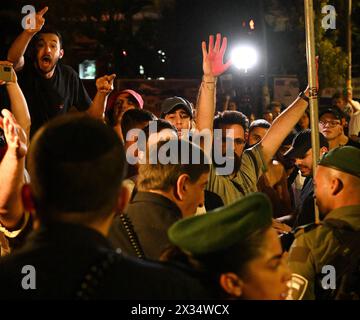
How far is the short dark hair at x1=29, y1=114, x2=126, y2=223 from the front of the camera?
1932 millimetres

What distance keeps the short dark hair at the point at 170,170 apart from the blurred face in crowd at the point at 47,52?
8.46ft

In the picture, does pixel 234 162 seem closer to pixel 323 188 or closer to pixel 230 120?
→ pixel 230 120

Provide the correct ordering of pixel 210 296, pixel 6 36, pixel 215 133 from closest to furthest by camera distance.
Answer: pixel 210 296, pixel 215 133, pixel 6 36

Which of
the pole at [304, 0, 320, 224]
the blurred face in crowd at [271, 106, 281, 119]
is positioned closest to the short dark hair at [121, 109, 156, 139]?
the pole at [304, 0, 320, 224]

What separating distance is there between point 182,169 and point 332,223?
783 millimetres

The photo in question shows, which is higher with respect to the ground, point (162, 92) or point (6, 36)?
point (6, 36)

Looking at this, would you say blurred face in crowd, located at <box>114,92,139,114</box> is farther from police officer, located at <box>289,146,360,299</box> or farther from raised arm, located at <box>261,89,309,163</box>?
police officer, located at <box>289,146,360,299</box>

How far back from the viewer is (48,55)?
5.64 m

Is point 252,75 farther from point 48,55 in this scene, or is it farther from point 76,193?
point 76,193

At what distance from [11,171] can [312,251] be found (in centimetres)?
149

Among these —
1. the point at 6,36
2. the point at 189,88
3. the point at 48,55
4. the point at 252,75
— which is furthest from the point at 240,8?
the point at 48,55

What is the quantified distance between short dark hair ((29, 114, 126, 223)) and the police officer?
4.81ft

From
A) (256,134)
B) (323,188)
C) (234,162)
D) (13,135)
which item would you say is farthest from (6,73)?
(256,134)
